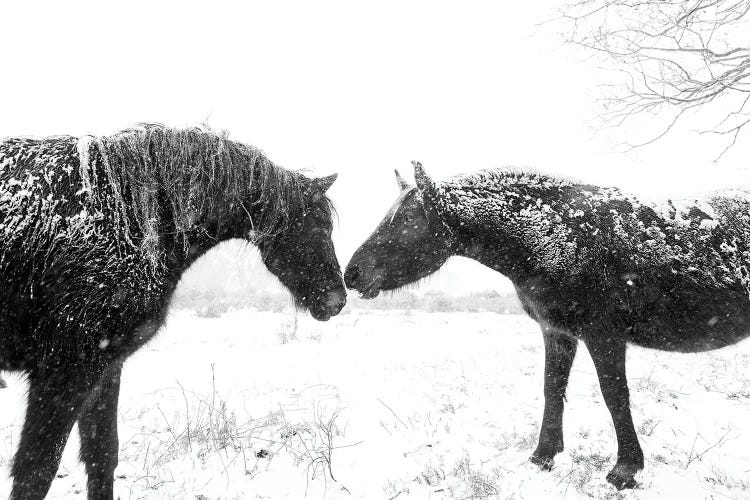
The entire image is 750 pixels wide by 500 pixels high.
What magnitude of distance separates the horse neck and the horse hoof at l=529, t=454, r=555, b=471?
136 cm

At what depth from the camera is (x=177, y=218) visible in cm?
254

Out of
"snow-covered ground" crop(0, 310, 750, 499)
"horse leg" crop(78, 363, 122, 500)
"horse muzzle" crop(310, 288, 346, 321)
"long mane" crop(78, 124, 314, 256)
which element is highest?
"long mane" crop(78, 124, 314, 256)

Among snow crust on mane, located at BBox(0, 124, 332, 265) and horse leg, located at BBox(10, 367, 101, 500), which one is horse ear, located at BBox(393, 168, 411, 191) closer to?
snow crust on mane, located at BBox(0, 124, 332, 265)

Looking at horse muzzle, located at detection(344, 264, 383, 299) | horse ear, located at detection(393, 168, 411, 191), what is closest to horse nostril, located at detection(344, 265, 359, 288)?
horse muzzle, located at detection(344, 264, 383, 299)

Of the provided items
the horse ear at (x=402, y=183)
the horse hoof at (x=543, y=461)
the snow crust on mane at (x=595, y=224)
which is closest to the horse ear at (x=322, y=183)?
the snow crust on mane at (x=595, y=224)

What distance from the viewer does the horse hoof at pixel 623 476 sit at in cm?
304

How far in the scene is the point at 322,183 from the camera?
3195mm

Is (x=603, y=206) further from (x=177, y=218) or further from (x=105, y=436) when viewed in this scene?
(x=105, y=436)

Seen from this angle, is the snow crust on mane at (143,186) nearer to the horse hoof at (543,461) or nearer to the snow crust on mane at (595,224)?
the snow crust on mane at (595,224)

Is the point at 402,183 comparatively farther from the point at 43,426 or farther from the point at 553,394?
the point at 43,426

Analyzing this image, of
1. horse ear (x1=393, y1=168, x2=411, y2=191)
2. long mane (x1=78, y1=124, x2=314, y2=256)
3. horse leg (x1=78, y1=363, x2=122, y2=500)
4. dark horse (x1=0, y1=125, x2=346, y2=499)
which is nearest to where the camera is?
dark horse (x1=0, y1=125, x2=346, y2=499)

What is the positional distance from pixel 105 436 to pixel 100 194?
1523 mm

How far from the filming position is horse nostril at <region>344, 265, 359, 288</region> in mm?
3584

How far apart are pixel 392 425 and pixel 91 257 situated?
2953 millimetres
